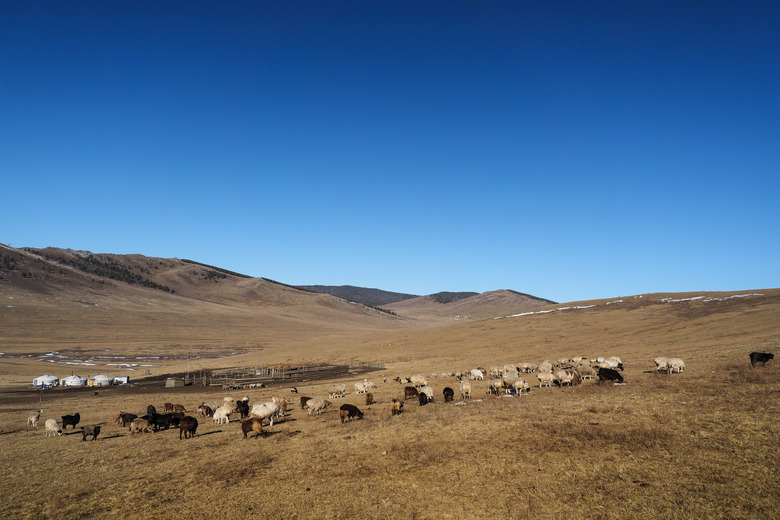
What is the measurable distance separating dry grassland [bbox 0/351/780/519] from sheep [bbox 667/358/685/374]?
431 cm

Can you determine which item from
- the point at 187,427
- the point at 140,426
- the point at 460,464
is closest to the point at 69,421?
the point at 140,426

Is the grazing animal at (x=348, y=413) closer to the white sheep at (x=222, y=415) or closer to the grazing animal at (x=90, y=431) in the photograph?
the white sheep at (x=222, y=415)

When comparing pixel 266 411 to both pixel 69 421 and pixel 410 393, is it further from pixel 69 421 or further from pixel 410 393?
pixel 69 421

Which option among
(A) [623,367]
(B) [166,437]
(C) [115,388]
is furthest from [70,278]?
(A) [623,367]

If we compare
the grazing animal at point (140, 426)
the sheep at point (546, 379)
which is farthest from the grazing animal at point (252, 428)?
the sheep at point (546, 379)

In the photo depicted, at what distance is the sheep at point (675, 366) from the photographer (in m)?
24.4

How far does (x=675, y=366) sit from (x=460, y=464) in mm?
19626

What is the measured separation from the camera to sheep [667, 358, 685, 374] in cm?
2444

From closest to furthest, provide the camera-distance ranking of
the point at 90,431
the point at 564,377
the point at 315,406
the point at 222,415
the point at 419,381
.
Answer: the point at 90,431, the point at 222,415, the point at 315,406, the point at 564,377, the point at 419,381

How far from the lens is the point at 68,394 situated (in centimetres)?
3694

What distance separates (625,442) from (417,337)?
66.6 m

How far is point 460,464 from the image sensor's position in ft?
40.4

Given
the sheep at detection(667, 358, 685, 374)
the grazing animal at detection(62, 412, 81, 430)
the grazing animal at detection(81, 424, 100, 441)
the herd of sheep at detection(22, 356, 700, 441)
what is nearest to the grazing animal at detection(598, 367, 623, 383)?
the herd of sheep at detection(22, 356, 700, 441)

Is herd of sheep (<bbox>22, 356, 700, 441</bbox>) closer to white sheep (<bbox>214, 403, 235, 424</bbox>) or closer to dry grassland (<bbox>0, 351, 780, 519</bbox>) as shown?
Result: white sheep (<bbox>214, 403, 235, 424</bbox>)
